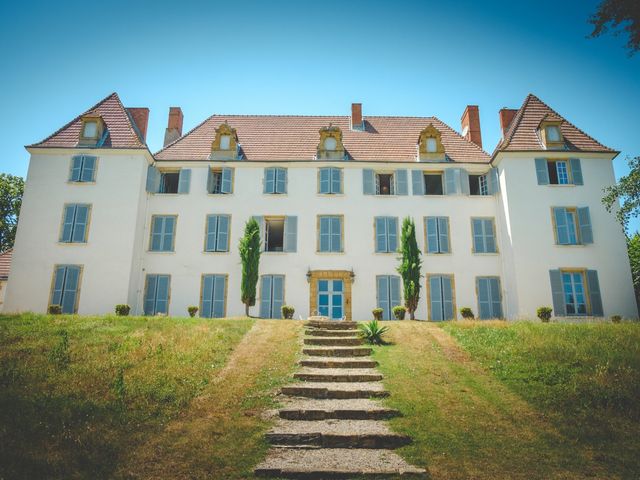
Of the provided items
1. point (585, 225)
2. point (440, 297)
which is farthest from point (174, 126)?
point (585, 225)

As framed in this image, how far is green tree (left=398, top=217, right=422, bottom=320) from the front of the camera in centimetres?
1742

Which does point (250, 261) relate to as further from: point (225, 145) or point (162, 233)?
point (225, 145)

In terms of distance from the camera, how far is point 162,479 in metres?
5.32

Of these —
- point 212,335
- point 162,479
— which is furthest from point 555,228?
point 162,479

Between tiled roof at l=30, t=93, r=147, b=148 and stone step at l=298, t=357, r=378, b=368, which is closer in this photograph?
stone step at l=298, t=357, r=378, b=368

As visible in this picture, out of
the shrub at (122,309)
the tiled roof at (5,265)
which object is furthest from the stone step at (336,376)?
the tiled roof at (5,265)

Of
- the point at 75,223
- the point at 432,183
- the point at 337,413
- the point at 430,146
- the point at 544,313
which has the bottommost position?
the point at 337,413

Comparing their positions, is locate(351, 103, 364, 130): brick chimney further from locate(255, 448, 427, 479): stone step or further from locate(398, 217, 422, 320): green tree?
locate(255, 448, 427, 479): stone step

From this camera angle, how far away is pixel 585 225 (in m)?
18.3

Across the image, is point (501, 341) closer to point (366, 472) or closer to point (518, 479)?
point (518, 479)

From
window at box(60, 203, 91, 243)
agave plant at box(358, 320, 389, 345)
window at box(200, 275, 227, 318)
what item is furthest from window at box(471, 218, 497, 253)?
window at box(60, 203, 91, 243)

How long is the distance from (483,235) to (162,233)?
14844 mm

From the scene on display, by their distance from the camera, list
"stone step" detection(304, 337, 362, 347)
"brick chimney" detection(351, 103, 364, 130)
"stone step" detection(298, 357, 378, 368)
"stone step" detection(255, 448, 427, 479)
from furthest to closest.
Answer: "brick chimney" detection(351, 103, 364, 130) → "stone step" detection(304, 337, 362, 347) → "stone step" detection(298, 357, 378, 368) → "stone step" detection(255, 448, 427, 479)

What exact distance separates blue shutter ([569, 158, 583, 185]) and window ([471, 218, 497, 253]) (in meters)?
4.05
